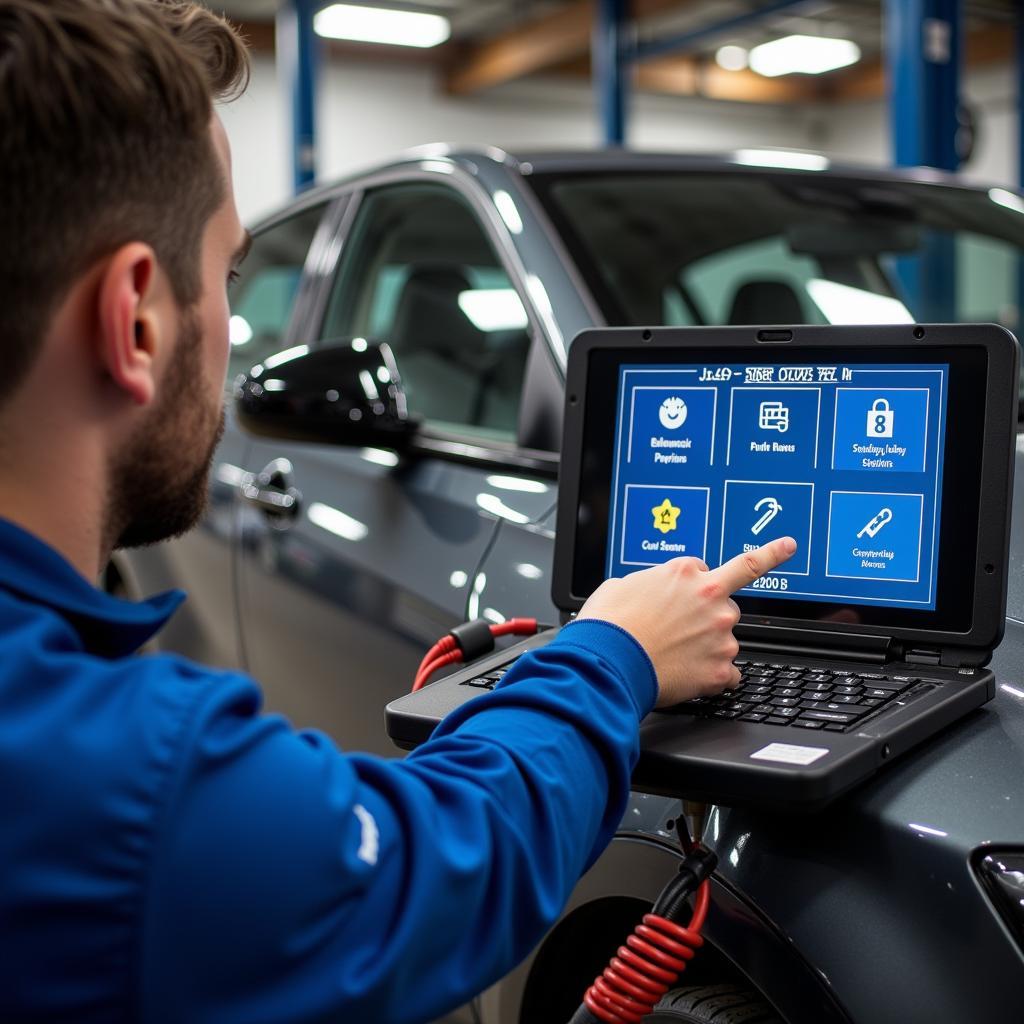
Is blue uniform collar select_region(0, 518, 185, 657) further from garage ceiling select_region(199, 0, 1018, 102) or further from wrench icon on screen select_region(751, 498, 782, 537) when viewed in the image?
garage ceiling select_region(199, 0, 1018, 102)

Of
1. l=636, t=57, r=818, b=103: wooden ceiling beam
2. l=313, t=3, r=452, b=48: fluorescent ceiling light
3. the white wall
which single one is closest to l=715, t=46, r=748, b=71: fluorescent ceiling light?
l=636, t=57, r=818, b=103: wooden ceiling beam

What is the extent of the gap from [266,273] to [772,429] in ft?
6.86

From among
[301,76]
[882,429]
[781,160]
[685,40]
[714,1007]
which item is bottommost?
[714,1007]

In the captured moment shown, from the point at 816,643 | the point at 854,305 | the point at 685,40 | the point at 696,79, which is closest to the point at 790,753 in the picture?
the point at 816,643

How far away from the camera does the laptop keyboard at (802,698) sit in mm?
957

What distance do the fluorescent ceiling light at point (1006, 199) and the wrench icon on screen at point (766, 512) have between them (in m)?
1.32

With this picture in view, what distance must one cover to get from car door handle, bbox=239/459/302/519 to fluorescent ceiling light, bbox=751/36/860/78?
1054cm

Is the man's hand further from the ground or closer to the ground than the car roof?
closer to the ground

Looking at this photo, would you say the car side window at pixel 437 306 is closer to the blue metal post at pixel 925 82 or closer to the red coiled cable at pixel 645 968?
the red coiled cable at pixel 645 968

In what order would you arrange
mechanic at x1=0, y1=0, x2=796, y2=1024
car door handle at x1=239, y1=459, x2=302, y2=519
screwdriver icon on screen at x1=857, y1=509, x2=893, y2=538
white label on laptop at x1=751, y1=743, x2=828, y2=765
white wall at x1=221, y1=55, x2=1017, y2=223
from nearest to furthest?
mechanic at x1=0, y1=0, x2=796, y2=1024 < white label on laptop at x1=751, y1=743, x2=828, y2=765 < screwdriver icon on screen at x1=857, y1=509, x2=893, y2=538 < car door handle at x1=239, y1=459, x2=302, y2=519 < white wall at x1=221, y1=55, x2=1017, y2=223

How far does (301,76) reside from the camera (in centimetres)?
849

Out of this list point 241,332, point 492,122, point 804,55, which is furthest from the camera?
point 492,122

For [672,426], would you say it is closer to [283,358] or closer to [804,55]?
[283,358]

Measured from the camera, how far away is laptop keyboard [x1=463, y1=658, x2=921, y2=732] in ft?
3.14
